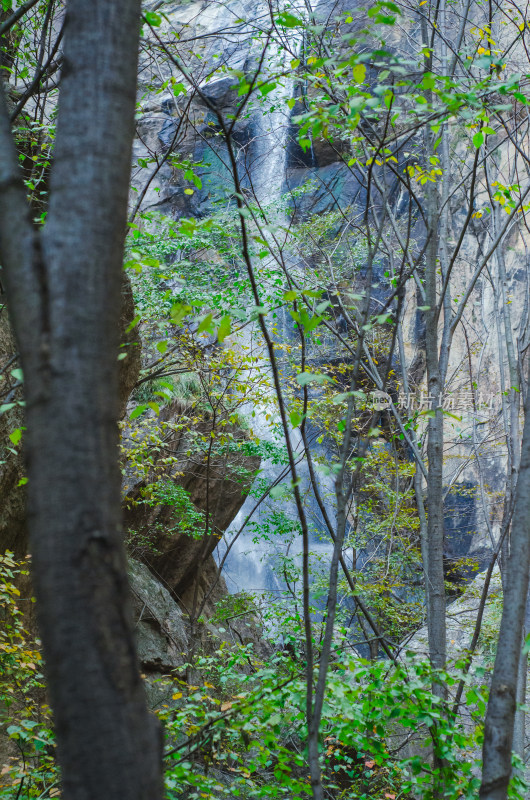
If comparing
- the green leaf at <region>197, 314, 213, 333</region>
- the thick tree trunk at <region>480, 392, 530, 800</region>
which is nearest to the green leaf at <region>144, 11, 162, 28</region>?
the green leaf at <region>197, 314, 213, 333</region>

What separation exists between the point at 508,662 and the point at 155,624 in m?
8.57

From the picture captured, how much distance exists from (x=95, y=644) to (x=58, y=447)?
0.31 metres

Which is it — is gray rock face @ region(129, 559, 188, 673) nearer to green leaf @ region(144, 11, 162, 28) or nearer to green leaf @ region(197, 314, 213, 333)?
green leaf @ region(144, 11, 162, 28)

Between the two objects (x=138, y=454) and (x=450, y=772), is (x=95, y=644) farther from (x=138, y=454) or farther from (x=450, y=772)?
(x=138, y=454)

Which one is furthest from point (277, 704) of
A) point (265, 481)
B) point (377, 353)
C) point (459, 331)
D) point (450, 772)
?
point (459, 331)

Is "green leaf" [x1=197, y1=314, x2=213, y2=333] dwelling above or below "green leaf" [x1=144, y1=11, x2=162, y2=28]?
below

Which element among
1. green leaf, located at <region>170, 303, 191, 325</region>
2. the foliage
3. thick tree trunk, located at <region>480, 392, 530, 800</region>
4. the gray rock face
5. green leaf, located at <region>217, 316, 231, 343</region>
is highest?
green leaf, located at <region>170, 303, 191, 325</region>

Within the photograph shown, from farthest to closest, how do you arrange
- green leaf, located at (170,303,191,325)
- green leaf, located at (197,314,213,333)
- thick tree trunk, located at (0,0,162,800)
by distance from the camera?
1. green leaf, located at (170,303,191,325)
2. green leaf, located at (197,314,213,333)
3. thick tree trunk, located at (0,0,162,800)

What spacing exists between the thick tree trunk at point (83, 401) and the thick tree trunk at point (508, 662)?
1.27 metres

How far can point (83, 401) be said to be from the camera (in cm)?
98

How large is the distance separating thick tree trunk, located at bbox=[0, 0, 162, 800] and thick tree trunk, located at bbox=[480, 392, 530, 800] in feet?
4.18

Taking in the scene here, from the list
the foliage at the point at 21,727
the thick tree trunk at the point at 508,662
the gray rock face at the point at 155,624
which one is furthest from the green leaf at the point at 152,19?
the gray rock face at the point at 155,624

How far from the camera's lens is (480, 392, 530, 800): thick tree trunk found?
5.80 feet

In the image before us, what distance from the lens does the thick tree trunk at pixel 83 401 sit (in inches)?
35.0
